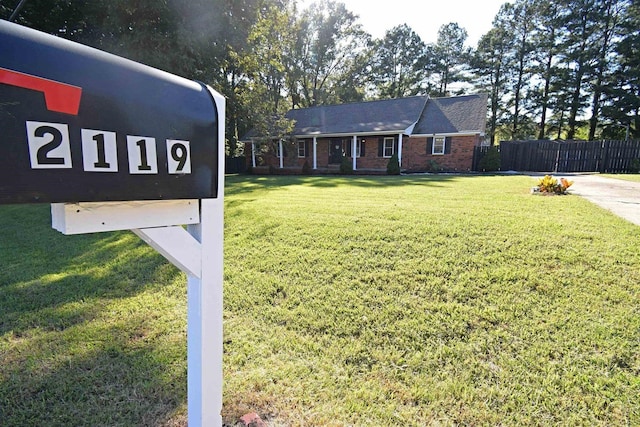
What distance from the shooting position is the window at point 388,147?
19.2 metres

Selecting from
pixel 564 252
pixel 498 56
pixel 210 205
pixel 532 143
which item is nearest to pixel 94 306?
pixel 210 205

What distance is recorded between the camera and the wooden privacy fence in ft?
53.9

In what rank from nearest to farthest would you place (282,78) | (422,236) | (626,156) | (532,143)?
(422,236) → (626,156) → (532,143) → (282,78)

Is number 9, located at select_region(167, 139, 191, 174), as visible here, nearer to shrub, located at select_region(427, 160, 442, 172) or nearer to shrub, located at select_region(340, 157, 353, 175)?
shrub, located at select_region(340, 157, 353, 175)

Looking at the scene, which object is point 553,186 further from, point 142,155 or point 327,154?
point 327,154

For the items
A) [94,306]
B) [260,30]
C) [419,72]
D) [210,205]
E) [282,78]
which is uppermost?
[419,72]

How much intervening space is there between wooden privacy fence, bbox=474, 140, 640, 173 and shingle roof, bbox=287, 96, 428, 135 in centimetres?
460

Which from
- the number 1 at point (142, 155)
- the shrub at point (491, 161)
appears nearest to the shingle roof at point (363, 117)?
the shrub at point (491, 161)

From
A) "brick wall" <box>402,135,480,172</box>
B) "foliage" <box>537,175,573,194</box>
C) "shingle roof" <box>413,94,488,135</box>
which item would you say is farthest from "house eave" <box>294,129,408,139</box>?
"foliage" <box>537,175,573,194</box>

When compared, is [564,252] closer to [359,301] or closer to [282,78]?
[359,301]

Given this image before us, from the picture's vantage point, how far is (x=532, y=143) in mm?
17969

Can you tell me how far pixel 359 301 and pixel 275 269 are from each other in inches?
42.9

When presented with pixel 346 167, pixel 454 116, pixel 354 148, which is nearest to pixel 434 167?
pixel 454 116

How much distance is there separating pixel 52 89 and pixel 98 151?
17 centimetres
